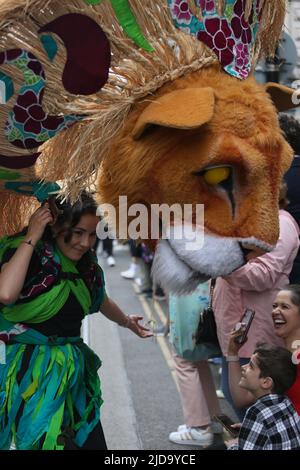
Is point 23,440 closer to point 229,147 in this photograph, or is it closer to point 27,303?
point 27,303

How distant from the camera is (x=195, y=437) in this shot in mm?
3902

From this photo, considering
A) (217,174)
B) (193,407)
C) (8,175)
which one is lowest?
(193,407)

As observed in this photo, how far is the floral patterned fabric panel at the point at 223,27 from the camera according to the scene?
189 cm

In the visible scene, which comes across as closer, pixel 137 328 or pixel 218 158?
pixel 218 158

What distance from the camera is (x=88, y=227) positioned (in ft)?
8.61

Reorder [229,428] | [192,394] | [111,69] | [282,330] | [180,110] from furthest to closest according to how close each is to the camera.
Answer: [192,394] < [282,330] < [229,428] < [111,69] < [180,110]

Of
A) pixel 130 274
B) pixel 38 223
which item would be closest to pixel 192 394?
pixel 38 223

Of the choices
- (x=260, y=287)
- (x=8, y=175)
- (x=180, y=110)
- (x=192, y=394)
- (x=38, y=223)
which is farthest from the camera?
(x=192, y=394)

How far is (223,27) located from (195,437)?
2.63 m

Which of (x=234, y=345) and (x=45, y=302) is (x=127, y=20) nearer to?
(x=45, y=302)

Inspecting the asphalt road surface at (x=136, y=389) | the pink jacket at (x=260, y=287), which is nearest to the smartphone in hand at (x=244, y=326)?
the pink jacket at (x=260, y=287)

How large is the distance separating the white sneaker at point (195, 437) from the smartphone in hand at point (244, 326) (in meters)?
1.19

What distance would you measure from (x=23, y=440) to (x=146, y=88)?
137 centimetres

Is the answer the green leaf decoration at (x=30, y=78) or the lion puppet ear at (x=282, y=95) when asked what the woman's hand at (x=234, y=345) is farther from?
the green leaf decoration at (x=30, y=78)
